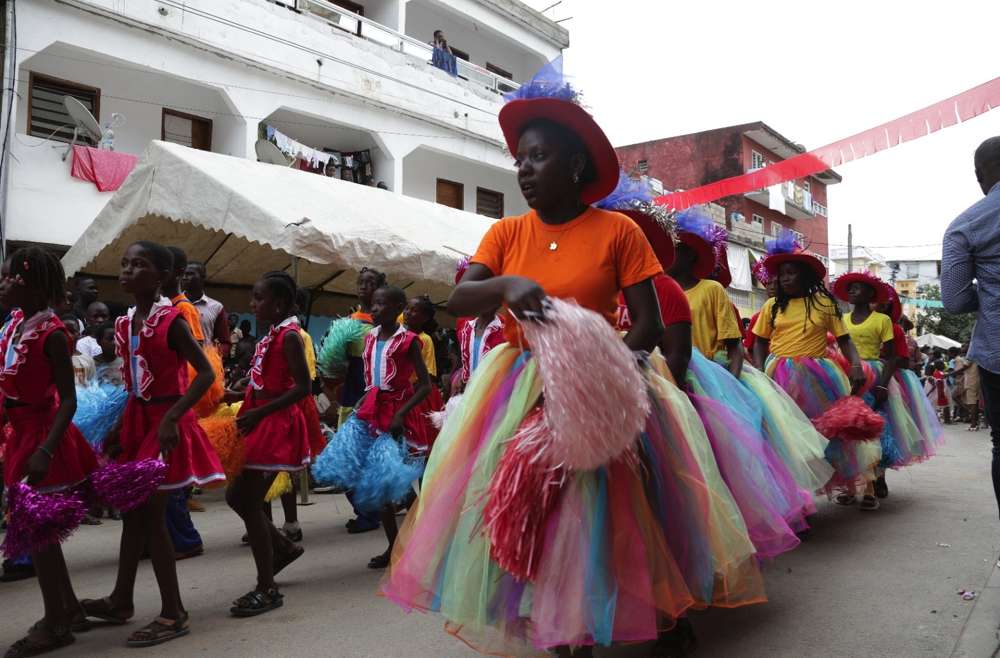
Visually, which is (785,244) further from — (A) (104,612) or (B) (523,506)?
(A) (104,612)

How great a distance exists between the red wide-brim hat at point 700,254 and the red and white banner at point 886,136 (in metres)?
2.87

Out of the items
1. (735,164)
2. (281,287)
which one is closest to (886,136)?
(281,287)

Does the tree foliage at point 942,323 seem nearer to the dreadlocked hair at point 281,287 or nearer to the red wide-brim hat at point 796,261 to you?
the red wide-brim hat at point 796,261

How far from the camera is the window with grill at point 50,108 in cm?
1268

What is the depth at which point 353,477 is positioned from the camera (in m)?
5.23

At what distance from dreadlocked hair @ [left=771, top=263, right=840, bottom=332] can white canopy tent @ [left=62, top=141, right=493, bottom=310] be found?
14.4 ft

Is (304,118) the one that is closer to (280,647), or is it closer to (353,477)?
(353,477)

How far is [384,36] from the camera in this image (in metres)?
18.7

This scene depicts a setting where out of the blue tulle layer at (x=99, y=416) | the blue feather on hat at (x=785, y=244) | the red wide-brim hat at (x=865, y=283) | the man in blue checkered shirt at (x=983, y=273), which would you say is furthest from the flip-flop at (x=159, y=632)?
the red wide-brim hat at (x=865, y=283)

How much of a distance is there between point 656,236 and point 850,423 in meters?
3.01

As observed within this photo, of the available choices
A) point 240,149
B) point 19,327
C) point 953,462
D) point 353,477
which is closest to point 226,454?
point 353,477

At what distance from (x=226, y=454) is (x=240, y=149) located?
1207cm

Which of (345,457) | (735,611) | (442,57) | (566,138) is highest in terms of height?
(442,57)

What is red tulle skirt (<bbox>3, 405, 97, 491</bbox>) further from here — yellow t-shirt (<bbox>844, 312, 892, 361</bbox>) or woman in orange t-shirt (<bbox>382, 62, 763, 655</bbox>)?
yellow t-shirt (<bbox>844, 312, 892, 361</bbox>)
